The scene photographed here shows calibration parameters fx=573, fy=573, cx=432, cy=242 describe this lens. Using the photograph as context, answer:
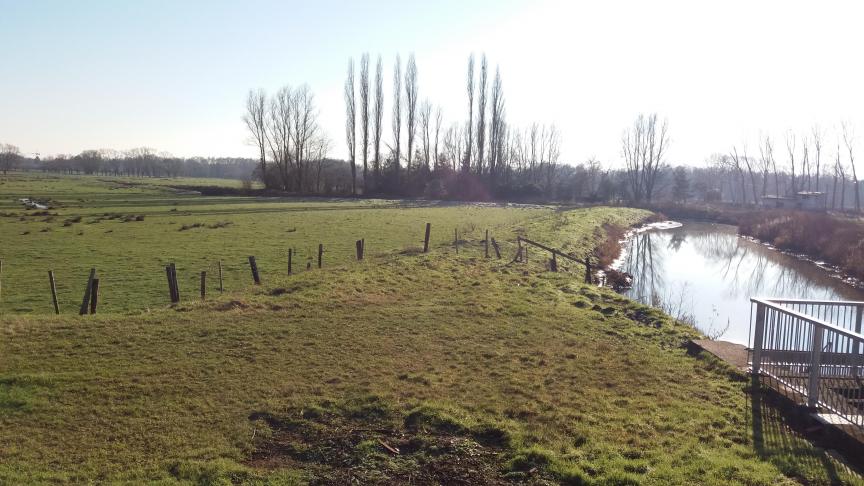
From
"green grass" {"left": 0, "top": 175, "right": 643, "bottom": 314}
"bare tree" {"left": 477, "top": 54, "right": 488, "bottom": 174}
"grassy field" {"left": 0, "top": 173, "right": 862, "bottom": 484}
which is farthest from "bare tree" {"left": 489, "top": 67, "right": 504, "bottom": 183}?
"grassy field" {"left": 0, "top": 173, "right": 862, "bottom": 484}

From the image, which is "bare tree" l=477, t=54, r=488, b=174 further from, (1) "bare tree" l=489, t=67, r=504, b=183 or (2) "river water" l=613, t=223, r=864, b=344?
(2) "river water" l=613, t=223, r=864, b=344

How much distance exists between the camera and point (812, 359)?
7.43m

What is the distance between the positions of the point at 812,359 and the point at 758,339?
167cm

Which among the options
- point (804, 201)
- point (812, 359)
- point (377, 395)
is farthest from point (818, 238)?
point (377, 395)

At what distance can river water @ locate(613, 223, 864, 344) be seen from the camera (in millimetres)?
20312

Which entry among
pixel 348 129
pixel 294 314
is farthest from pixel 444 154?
pixel 294 314

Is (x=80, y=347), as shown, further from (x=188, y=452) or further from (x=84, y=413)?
(x=188, y=452)

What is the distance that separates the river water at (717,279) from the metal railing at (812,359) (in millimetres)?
7583

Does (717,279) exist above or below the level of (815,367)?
below

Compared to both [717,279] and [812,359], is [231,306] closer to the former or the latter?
[812,359]

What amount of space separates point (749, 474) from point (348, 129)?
257ft

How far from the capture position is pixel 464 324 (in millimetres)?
13078

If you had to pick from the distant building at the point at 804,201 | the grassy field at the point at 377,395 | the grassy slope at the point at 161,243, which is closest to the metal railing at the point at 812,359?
the grassy field at the point at 377,395

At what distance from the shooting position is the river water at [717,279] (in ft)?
66.6
